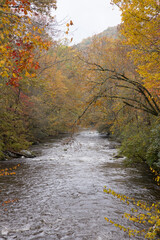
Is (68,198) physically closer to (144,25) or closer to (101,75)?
(101,75)

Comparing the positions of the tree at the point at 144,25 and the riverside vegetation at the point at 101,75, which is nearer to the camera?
the riverside vegetation at the point at 101,75

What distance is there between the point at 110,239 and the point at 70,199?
103 inches

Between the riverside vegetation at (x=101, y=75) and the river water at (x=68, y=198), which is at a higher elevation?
the riverside vegetation at (x=101, y=75)

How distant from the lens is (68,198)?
7285mm

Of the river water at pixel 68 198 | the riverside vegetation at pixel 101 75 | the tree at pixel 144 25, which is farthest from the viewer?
the tree at pixel 144 25

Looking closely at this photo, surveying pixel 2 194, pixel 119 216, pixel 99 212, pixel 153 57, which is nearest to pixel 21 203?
pixel 2 194

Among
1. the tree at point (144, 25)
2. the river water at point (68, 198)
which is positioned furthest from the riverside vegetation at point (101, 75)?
the river water at point (68, 198)

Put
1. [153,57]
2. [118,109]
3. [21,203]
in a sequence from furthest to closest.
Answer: [118,109], [153,57], [21,203]

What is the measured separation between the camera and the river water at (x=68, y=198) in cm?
514

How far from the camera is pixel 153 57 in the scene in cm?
798

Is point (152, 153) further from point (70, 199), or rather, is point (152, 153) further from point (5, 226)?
point (5, 226)

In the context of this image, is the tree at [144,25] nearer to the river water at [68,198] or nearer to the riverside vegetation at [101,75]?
the riverside vegetation at [101,75]

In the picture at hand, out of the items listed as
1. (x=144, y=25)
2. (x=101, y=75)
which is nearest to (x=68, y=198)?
(x=101, y=75)

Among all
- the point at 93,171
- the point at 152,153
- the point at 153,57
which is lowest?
the point at 93,171
